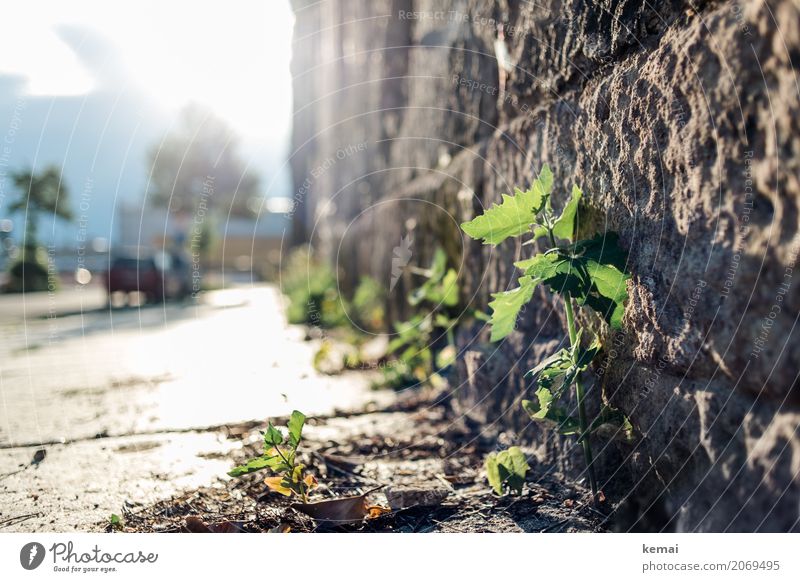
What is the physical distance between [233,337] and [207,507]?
3.76 meters

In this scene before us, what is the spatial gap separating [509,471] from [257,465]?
1.71 feet

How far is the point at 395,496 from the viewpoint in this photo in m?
1.44

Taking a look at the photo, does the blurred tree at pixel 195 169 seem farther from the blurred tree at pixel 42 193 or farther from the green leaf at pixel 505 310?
the green leaf at pixel 505 310

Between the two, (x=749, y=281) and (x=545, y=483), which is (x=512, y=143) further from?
(x=749, y=281)

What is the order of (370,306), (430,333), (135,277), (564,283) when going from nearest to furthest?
(564,283), (430,333), (370,306), (135,277)

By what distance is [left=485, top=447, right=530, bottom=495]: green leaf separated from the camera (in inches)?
57.3

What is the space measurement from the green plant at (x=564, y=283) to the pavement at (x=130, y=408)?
0.85 metres

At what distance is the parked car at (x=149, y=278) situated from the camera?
12070 mm

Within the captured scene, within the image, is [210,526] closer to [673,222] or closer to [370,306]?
[673,222]

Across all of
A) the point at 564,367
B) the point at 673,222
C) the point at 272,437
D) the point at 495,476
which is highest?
the point at 673,222

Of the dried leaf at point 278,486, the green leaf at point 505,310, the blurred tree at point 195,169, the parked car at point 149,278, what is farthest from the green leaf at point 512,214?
the blurred tree at point 195,169

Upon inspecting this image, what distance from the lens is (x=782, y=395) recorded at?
3.07 ft

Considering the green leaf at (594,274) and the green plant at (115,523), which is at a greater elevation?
the green leaf at (594,274)

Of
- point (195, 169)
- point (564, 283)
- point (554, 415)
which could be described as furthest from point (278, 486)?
point (195, 169)
